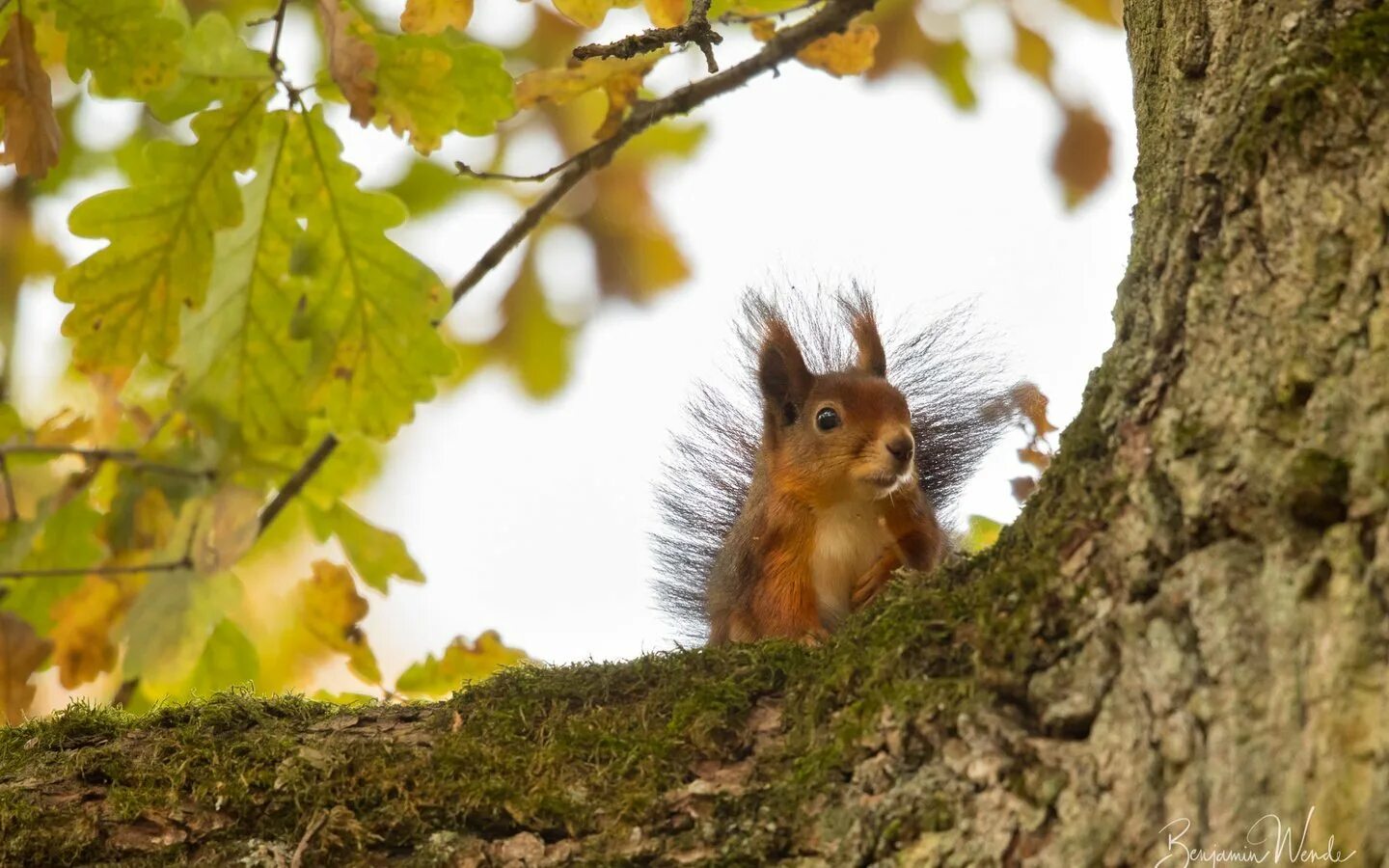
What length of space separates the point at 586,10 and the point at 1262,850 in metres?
1.87

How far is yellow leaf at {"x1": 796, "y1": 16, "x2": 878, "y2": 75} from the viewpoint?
3006 mm

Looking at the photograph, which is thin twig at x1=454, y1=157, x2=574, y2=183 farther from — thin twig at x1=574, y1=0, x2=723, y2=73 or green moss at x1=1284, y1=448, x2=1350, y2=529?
green moss at x1=1284, y1=448, x2=1350, y2=529

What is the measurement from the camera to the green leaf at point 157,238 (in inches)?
87.6

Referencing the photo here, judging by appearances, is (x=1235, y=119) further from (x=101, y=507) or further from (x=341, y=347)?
(x=101, y=507)

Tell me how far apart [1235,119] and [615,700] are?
1094mm

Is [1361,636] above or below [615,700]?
below

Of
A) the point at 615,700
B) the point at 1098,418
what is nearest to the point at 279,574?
the point at 615,700

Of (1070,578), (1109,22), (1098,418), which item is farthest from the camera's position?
(1109,22)

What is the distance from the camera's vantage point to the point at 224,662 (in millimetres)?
2668

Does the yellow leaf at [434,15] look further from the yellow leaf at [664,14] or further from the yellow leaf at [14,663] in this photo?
the yellow leaf at [14,663]

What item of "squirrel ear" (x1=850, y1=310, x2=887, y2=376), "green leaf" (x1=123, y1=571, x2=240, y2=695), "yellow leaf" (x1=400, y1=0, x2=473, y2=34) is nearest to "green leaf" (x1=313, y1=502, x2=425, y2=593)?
"green leaf" (x1=123, y1=571, x2=240, y2=695)

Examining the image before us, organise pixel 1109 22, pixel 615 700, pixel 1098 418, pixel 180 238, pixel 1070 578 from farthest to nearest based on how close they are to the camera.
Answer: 1. pixel 1109 22
2. pixel 180 238
3. pixel 615 700
4. pixel 1098 418
5. pixel 1070 578

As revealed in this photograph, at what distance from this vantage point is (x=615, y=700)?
6.32ft

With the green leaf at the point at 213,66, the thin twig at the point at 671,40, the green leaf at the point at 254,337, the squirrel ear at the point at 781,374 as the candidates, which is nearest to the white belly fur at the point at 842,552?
the squirrel ear at the point at 781,374
